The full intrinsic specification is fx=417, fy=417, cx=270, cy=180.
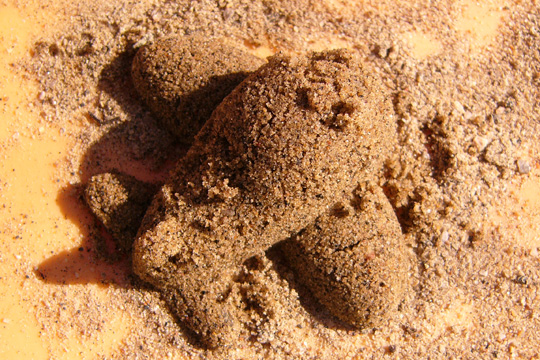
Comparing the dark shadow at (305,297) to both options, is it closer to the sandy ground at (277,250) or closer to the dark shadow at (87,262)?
the sandy ground at (277,250)

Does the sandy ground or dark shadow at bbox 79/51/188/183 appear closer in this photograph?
the sandy ground

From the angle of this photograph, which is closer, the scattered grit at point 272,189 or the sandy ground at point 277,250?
the scattered grit at point 272,189

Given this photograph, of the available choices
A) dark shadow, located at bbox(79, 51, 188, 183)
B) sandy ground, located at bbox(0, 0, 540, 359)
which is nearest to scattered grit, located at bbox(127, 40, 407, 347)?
sandy ground, located at bbox(0, 0, 540, 359)

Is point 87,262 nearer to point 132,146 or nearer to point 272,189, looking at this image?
point 132,146

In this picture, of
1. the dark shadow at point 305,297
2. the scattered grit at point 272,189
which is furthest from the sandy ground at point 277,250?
the scattered grit at point 272,189

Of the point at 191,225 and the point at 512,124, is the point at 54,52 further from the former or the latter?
the point at 512,124

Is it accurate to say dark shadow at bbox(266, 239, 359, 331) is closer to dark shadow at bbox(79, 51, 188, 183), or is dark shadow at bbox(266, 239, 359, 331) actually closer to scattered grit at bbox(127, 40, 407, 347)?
scattered grit at bbox(127, 40, 407, 347)

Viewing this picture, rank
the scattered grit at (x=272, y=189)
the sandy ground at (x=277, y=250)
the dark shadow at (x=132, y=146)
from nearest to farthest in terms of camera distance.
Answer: the scattered grit at (x=272, y=189)
the sandy ground at (x=277, y=250)
the dark shadow at (x=132, y=146)
